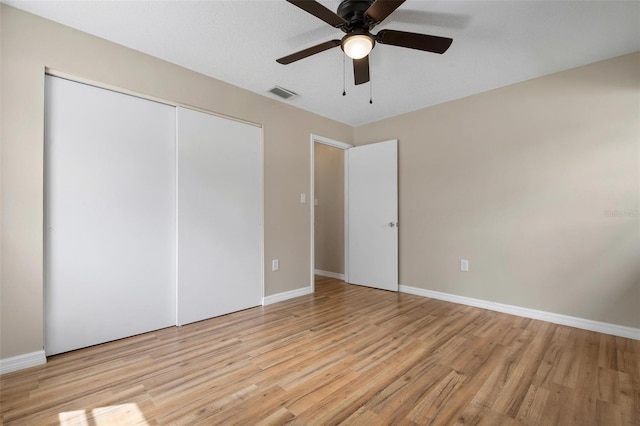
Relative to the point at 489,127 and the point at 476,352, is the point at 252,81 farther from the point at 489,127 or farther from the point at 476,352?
the point at 476,352

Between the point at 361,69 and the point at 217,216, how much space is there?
Answer: 1.96 metres

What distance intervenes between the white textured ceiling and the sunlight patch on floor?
2501 millimetres

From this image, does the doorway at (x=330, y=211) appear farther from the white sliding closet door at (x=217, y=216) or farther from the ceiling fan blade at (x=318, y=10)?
the ceiling fan blade at (x=318, y=10)

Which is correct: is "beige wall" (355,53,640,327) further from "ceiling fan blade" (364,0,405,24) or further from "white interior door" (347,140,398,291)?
"ceiling fan blade" (364,0,405,24)

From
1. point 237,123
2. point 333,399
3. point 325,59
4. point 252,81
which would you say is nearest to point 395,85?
point 325,59

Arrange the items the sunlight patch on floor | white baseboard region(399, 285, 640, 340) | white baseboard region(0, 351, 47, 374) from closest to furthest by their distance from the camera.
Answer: the sunlight patch on floor, white baseboard region(0, 351, 47, 374), white baseboard region(399, 285, 640, 340)

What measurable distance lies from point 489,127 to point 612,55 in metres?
1.06

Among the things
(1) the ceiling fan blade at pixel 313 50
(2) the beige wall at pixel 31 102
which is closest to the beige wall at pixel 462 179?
(2) the beige wall at pixel 31 102

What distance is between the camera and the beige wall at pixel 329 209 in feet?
15.5

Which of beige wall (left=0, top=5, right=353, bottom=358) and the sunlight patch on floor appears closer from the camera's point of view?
the sunlight patch on floor

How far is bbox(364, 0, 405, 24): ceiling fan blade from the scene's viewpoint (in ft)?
5.09

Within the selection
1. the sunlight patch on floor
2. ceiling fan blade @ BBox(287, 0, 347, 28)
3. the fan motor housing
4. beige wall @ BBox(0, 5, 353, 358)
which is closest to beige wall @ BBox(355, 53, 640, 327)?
the fan motor housing

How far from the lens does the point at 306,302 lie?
3486mm

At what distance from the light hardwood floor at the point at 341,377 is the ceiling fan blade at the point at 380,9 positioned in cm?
221
